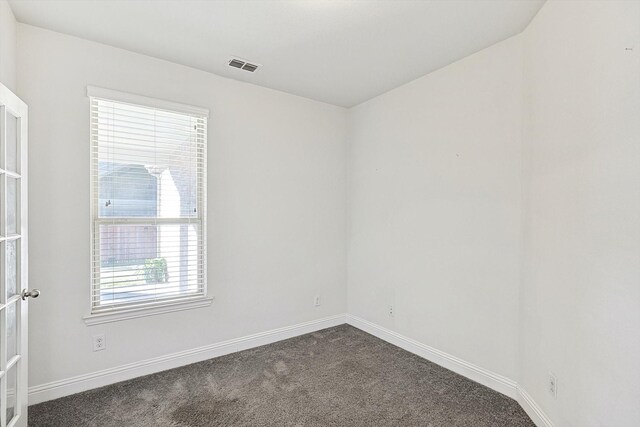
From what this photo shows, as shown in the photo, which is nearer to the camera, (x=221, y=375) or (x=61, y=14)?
(x=61, y=14)

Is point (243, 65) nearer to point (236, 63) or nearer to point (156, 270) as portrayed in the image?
point (236, 63)

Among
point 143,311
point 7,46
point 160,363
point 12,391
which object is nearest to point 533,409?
point 160,363

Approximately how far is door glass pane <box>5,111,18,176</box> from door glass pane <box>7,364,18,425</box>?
113 cm

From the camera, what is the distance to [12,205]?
178 centimetres

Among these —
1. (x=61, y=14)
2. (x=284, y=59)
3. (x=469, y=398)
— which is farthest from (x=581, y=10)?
(x=61, y=14)

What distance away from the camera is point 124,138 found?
2543 mm

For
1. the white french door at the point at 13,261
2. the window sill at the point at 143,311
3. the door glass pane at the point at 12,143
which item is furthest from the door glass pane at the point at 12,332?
the door glass pane at the point at 12,143

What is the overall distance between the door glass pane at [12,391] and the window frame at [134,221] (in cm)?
60

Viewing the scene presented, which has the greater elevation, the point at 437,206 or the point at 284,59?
the point at 284,59

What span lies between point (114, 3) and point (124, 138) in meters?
0.96

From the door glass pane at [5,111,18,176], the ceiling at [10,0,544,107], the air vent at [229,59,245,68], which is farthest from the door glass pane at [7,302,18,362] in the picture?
the air vent at [229,59,245,68]

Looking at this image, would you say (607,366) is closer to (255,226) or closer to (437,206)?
(437,206)

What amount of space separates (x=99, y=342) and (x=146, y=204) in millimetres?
1124

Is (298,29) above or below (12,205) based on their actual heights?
above
